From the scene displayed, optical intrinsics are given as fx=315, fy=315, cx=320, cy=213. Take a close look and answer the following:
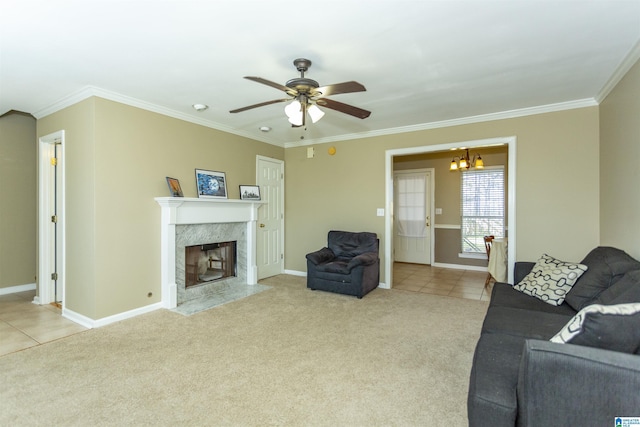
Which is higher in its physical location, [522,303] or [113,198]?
[113,198]

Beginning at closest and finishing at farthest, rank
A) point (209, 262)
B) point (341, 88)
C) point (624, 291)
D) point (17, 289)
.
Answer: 1. point (624, 291)
2. point (341, 88)
3. point (17, 289)
4. point (209, 262)

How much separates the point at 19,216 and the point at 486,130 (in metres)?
6.79

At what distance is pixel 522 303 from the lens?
2.65 metres

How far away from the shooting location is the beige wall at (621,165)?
2.62 m

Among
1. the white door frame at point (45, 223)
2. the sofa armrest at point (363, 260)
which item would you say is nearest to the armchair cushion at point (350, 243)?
the sofa armrest at point (363, 260)

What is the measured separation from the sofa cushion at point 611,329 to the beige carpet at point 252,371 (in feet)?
2.95

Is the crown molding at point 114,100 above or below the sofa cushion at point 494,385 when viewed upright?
above

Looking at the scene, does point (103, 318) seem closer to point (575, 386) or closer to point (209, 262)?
point (209, 262)

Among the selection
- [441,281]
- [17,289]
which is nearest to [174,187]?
[17,289]

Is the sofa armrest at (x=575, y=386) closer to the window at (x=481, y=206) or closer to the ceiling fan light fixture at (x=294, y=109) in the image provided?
the ceiling fan light fixture at (x=294, y=109)

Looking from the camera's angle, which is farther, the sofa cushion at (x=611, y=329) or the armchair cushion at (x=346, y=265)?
the armchair cushion at (x=346, y=265)

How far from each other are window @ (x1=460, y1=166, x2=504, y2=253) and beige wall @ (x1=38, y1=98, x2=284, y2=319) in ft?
18.3

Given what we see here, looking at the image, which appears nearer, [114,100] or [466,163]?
[114,100]

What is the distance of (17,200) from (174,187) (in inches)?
106
